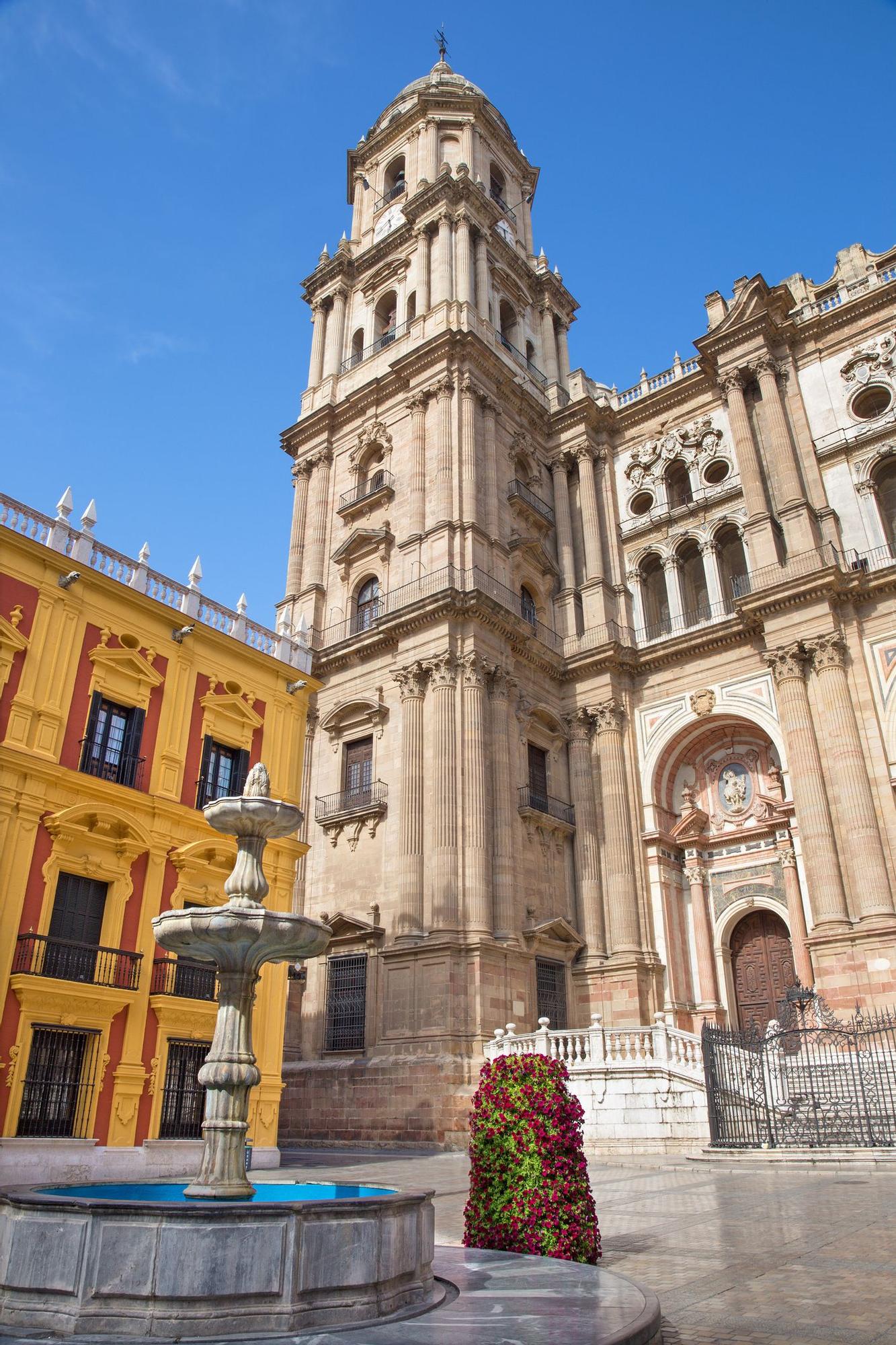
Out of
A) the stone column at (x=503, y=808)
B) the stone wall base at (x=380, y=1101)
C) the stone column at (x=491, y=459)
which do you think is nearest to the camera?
the stone wall base at (x=380, y=1101)

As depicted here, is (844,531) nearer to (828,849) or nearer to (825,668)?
(825,668)

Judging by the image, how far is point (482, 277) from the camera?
32312 millimetres

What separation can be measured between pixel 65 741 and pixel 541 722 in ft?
48.7

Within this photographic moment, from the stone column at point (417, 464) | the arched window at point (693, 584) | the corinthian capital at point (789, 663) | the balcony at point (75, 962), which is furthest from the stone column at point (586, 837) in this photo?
the balcony at point (75, 962)

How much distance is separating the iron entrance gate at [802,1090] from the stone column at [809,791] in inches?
126

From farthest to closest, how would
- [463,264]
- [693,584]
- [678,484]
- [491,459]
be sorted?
[463,264] → [678,484] → [693,584] → [491,459]

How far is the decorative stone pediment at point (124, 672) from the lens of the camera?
16.7 m

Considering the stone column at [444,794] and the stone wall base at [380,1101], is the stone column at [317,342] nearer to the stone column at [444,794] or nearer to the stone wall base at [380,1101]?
the stone column at [444,794]

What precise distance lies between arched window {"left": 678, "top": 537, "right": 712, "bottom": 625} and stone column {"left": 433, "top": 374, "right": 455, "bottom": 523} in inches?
302

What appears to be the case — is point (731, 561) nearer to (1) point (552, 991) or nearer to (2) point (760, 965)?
(2) point (760, 965)

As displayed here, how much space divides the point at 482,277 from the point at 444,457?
27.6 feet

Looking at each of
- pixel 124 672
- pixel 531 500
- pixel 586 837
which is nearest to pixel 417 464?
pixel 531 500

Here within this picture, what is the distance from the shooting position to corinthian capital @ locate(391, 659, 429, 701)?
989 inches

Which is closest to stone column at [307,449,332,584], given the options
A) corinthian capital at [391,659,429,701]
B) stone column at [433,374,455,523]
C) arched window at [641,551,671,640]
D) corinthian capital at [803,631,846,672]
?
stone column at [433,374,455,523]
